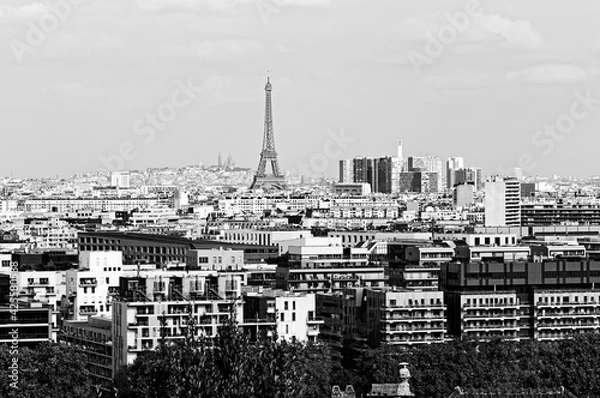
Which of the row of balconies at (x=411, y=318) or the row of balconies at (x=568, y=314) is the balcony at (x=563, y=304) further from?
the row of balconies at (x=411, y=318)

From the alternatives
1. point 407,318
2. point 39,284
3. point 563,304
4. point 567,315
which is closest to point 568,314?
point 567,315

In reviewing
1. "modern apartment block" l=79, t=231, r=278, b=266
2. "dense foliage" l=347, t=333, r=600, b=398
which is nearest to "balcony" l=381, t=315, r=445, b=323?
"dense foliage" l=347, t=333, r=600, b=398

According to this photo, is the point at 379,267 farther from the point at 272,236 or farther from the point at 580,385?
the point at 272,236

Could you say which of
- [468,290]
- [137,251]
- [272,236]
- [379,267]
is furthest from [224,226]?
[468,290]

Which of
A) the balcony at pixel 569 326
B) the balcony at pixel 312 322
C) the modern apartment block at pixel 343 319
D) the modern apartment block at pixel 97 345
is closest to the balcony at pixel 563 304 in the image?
the balcony at pixel 569 326

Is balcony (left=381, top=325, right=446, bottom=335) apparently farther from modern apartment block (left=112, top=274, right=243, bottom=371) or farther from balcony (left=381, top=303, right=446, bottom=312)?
modern apartment block (left=112, top=274, right=243, bottom=371)

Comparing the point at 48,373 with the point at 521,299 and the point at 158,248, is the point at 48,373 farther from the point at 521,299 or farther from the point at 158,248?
the point at 158,248
